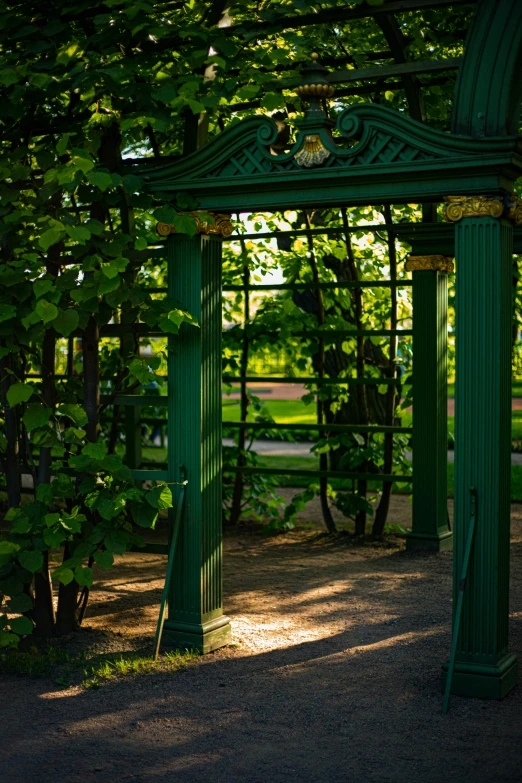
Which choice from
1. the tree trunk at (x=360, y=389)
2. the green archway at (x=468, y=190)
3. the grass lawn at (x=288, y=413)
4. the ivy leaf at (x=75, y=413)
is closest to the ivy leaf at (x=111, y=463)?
the ivy leaf at (x=75, y=413)

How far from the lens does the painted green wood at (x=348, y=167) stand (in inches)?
177

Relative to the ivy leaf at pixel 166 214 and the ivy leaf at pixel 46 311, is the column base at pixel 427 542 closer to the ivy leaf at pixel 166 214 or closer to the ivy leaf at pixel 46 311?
the ivy leaf at pixel 166 214

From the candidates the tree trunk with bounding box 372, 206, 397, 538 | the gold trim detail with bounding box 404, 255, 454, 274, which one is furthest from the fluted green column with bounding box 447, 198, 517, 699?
the tree trunk with bounding box 372, 206, 397, 538

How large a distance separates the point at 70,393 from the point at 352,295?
14.1ft

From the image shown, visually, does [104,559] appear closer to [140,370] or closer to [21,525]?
[21,525]

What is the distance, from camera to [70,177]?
4906 mm

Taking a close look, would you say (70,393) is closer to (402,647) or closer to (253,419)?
(402,647)

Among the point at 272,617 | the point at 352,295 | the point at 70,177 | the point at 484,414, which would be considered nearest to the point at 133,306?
the point at 70,177

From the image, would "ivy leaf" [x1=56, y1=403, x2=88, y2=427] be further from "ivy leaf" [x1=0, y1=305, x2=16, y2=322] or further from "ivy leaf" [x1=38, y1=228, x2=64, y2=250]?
"ivy leaf" [x1=38, y1=228, x2=64, y2=250]

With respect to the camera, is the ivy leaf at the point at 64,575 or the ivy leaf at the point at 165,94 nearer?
the ivy leaf at the point at 165,94

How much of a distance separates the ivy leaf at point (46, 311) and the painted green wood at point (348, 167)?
90 centimetres

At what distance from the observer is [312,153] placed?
4891 mm

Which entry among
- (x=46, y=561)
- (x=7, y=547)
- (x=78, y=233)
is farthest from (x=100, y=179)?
(x=46, y=561)

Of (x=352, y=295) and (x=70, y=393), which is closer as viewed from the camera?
(x=70, y=393)
